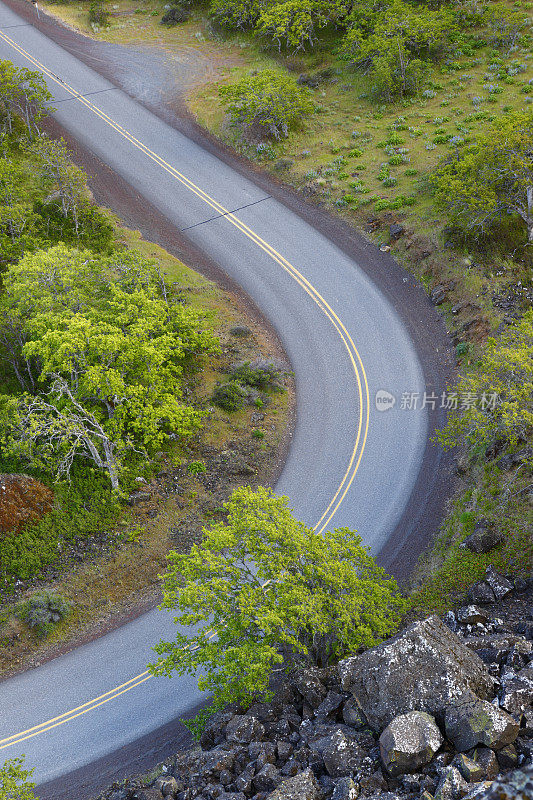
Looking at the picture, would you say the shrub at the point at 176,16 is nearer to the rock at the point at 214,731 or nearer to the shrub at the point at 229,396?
the shrub at the point at 229,396

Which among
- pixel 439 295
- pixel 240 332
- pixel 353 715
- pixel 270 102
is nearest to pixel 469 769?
pixel 353 715

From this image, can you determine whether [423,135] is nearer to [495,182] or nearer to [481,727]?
[495,182]

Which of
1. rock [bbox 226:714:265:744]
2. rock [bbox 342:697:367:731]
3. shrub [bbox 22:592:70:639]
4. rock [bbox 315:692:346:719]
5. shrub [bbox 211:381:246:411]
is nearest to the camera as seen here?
rock [bbox 342:697:367:731]

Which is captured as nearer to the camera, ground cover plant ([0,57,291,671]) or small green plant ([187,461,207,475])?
ground cover plant ([0,57,291,671])

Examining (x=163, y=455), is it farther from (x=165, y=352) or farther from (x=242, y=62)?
(x=242, y=62)

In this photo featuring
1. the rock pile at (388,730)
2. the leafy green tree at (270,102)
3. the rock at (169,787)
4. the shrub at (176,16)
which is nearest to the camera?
the rock pile at (388,730)

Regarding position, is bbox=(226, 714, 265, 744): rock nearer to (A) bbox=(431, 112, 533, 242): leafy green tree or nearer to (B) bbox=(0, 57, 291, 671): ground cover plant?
(B) bbox=(0, 57, 291, 671): ground cover plant

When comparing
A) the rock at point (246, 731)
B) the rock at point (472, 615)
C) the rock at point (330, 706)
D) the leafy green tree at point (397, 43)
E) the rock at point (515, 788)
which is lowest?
the rock at point (472, 615)

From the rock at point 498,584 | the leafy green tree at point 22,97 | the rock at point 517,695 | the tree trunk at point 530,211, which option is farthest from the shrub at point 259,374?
the leafy green tree at point 22,97

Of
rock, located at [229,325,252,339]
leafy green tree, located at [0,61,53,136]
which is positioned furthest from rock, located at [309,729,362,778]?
leafy green tree, located at [0,61,53,136]
